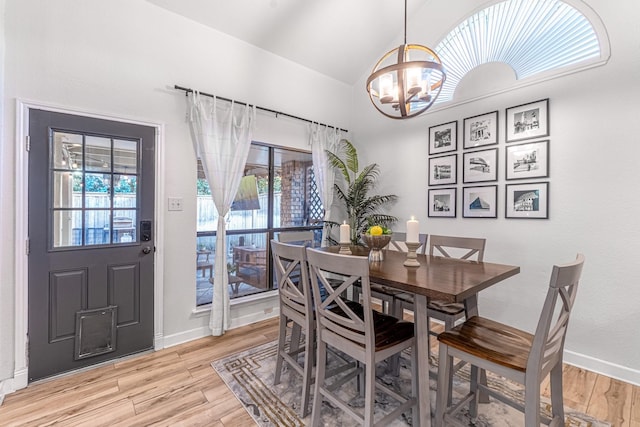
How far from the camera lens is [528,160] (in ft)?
8.38

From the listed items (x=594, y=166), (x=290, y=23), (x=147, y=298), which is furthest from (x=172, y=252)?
(x=594, y=166)

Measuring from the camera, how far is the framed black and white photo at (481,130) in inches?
108

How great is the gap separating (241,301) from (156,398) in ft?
3.99

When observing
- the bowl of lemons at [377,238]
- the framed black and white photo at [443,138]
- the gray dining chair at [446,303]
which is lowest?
the gray dining chair at [446,303]

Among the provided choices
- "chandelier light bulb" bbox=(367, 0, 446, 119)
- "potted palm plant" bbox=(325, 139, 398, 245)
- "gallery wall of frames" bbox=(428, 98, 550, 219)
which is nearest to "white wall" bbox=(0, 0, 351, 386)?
"potted palm plant" bbox=(325, 139, 398, 245)

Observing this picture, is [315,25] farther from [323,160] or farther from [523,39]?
[523,39]

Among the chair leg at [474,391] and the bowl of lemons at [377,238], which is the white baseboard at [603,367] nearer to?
the chair leg at [474,391]

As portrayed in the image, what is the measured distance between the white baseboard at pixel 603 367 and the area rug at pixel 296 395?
72 cm

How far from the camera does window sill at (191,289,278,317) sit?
2762mm

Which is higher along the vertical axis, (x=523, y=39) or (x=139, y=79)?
(x=523, y=39)

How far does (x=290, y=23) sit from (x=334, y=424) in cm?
353

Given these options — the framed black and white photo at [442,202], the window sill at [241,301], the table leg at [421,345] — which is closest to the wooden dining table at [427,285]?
the table leg at [421,345]

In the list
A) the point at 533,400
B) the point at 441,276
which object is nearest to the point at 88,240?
the point at 441,276

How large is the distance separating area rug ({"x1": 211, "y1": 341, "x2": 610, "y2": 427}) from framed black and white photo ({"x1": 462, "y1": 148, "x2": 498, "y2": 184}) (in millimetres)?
1783
